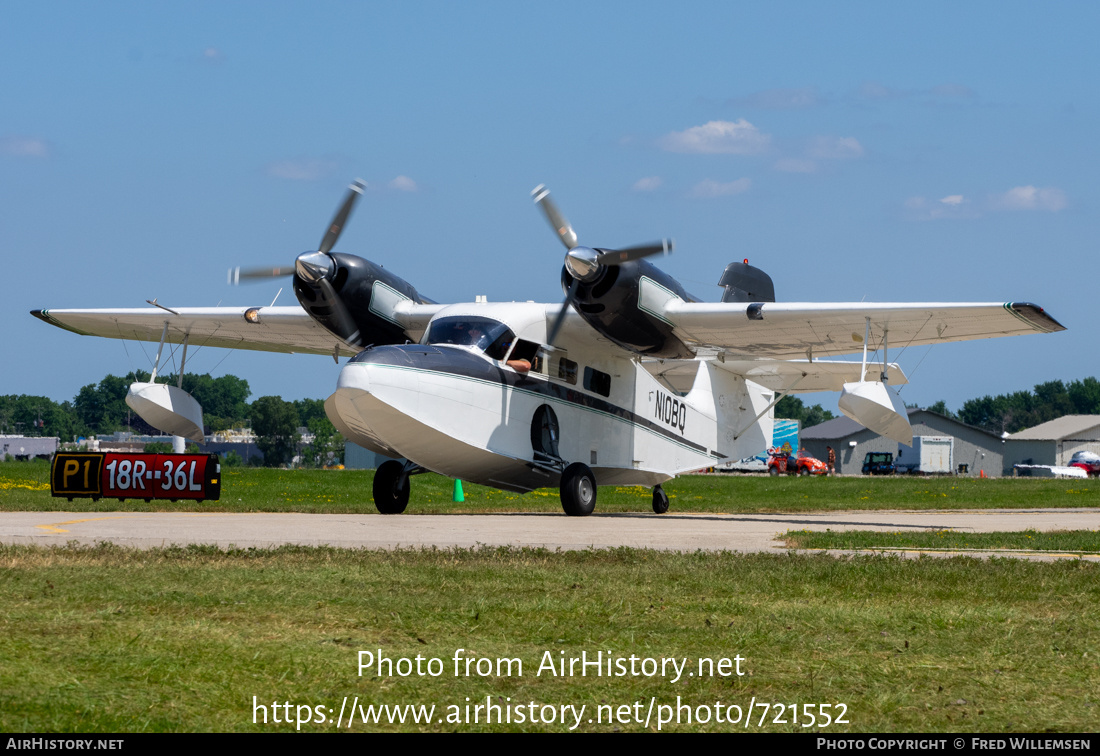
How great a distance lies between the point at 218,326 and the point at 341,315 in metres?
5.49

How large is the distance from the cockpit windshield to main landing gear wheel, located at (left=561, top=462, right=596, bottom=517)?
9.15 ft

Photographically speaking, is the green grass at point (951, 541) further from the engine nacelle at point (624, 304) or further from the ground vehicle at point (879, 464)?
the ground vehicle at point (879, 464)

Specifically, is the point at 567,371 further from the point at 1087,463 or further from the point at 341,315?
the point at 1087,463

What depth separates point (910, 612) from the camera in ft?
25.6

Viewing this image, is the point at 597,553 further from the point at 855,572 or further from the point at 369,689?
the point at 369,689

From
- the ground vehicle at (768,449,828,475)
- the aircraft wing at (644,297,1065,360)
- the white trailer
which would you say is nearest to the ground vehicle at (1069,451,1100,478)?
the white trailer

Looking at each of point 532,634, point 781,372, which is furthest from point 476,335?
point 532,634

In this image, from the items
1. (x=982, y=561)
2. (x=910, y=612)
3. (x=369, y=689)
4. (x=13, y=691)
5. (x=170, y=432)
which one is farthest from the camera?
(x=170, y=432)

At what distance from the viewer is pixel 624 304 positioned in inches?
764

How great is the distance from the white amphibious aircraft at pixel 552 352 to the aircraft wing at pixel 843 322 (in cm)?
4

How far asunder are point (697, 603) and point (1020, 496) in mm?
32172

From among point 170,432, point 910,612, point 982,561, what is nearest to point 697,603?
point 910,612

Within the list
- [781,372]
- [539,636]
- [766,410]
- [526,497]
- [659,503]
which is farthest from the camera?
[526,497]

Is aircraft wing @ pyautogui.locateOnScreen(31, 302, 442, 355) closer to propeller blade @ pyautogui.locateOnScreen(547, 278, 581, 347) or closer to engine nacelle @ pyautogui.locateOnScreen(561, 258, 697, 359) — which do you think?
propeller blade @ pyautogui.locateOnScreen(547, 278, 581, 347)
